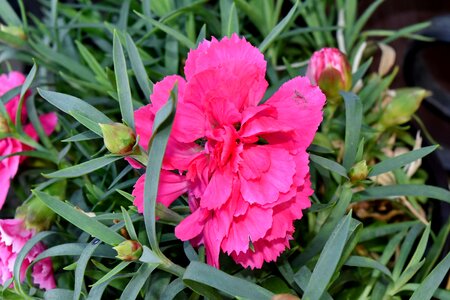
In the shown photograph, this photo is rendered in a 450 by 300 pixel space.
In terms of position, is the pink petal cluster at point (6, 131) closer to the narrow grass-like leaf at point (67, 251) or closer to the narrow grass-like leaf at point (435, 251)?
the narrow grass-like leaf at point (67, 251)

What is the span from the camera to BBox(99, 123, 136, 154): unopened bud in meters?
0.35

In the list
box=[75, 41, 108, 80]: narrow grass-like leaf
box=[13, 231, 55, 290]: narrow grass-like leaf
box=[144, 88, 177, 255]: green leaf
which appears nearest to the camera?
box=[144, 88, 177, 255]: green leaf

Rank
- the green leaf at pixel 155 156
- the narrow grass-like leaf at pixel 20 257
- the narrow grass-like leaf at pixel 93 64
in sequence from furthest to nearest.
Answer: the narrow grass-like leaf at pixel 93 64 → the narrow grass-like leaf at pixel 20 257 → the green leaf at pixel 155 156

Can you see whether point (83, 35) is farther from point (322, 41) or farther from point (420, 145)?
point (420, 145)

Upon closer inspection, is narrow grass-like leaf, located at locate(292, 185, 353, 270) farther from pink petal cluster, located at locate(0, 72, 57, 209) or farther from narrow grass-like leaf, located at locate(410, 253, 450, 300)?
pink petal cluster, located at locate(0, 72, 57, 209)

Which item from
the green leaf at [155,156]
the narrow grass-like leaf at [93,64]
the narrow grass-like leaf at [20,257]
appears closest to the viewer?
the green leaf at [155,156]

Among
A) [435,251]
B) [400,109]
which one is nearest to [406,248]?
[435,251]

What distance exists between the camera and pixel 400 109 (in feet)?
1.88

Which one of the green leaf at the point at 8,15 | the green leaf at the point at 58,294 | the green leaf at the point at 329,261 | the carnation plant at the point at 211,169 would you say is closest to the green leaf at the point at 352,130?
the carnation plant at the point at 211,169

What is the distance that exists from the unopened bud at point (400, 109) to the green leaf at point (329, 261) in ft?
0.84

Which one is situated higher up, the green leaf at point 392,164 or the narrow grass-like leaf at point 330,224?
the green leaf at point 392,164

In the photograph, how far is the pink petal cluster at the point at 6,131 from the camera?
1.65ft

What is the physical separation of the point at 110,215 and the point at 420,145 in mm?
318

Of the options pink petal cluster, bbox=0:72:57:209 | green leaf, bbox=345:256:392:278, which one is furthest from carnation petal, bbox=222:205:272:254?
pink petal cluster, bbox=0:72:57:209
